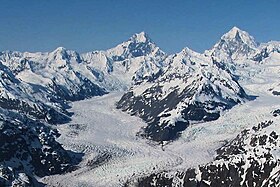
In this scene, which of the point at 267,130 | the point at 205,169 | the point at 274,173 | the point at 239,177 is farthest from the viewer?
the point at 267,130

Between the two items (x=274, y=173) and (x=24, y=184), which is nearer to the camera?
(x=274, y=173)

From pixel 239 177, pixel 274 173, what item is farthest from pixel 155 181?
pixel 274 173

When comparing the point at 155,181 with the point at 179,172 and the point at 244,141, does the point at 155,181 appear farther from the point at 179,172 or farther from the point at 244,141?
the point at 244,141

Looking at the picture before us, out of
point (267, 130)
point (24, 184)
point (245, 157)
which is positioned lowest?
point (24, 184)

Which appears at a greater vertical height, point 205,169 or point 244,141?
point 244,141

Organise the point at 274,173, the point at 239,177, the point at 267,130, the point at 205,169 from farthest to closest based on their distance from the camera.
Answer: the point at 267,130
the point at 205,169
the point at 239,177
the point at 274,173

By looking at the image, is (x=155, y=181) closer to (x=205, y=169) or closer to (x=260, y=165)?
(x=205, y=169)
